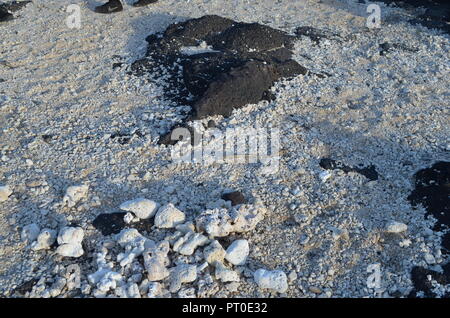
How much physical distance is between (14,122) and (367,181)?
147 inches

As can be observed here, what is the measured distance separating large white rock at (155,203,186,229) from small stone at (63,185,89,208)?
0.78m

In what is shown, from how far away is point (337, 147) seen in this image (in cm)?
501

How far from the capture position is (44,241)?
3.83 m

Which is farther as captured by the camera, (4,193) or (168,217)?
(4,193)

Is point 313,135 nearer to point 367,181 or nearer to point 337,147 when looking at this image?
point 337,147

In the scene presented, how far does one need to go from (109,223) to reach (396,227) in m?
2.35

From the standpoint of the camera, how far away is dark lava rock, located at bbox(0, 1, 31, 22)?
7.42 m

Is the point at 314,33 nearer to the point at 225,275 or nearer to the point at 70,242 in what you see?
the point at 225,275

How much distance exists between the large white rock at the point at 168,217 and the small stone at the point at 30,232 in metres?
0.96

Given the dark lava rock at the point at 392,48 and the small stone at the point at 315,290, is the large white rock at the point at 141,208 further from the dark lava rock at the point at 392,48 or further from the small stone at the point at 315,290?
the dark lava rock at the point at 392,48

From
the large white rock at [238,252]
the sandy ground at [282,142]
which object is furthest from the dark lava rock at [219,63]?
the large white rock at [238,252]

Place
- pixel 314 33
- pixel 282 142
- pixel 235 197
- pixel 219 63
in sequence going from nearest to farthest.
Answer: pixel 235 197
pixel 282 142
pixel 219 63
pixel 314 33

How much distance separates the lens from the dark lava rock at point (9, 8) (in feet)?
24.4

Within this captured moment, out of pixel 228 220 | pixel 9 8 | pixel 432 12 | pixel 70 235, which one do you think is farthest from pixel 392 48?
pixel 9 8
